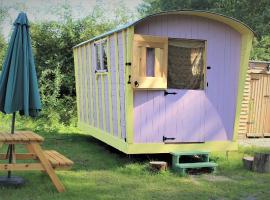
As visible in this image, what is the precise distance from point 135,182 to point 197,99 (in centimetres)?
218

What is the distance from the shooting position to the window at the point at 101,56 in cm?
850

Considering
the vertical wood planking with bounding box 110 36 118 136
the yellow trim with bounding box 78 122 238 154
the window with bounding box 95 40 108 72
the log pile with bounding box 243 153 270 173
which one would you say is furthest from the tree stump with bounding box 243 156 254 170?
the window with bounding box 95 40 108 72

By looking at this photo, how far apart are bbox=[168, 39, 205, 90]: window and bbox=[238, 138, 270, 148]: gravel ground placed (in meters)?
3.62

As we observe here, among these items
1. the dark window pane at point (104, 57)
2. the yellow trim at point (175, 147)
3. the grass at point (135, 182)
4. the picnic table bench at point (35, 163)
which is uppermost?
the dark window pane at point (104, 57)

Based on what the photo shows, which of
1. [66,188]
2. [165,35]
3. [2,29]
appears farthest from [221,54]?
[2,29]

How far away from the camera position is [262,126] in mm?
12477

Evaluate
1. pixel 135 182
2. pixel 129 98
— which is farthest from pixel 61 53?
pixel 135 182

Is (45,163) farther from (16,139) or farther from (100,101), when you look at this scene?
(100,101)

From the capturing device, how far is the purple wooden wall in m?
7.38

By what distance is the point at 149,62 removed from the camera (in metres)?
7.32

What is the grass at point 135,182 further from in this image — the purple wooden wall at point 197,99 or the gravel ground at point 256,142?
the gravel ground at point 256,142

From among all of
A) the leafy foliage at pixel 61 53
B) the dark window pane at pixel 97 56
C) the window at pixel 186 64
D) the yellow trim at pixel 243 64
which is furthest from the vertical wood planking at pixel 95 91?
the leafy foliage at pixel 61 53

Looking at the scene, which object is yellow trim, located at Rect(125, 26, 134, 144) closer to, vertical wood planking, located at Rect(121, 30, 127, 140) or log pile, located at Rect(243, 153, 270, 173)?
vertical wood planking, located at Rect(121, 30, 127, 140)

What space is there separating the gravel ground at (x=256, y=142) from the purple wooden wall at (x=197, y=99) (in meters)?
2.96
